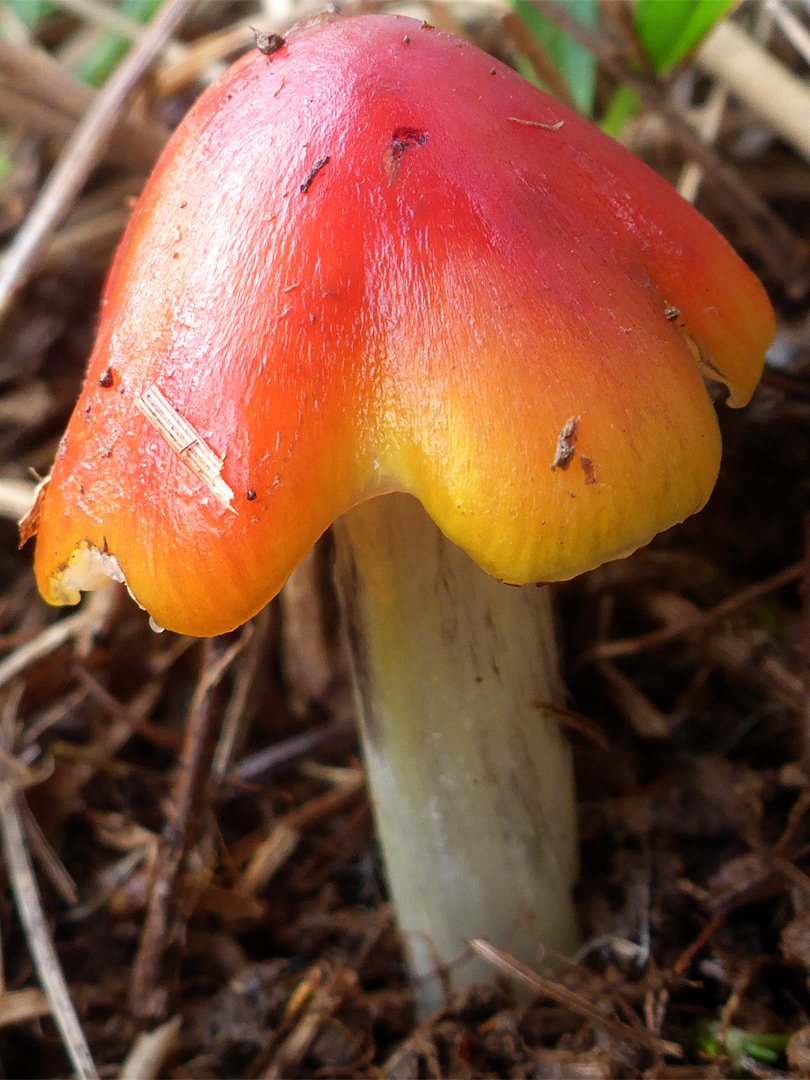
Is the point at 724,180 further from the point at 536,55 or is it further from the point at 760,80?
the point at 536,55

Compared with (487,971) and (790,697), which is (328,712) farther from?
(790,697)

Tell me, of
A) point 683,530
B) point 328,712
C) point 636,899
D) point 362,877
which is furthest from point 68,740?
point 683,530

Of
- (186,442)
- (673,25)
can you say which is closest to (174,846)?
(186,442)

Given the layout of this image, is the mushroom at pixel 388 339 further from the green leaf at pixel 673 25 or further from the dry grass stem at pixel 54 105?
the dry grass stem at pixel 54 105

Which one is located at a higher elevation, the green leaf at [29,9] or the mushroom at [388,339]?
the green leaf at [29,9]

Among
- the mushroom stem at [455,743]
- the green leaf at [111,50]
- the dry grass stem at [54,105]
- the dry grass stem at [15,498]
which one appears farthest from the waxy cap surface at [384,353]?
the green leaf at [111,50]
